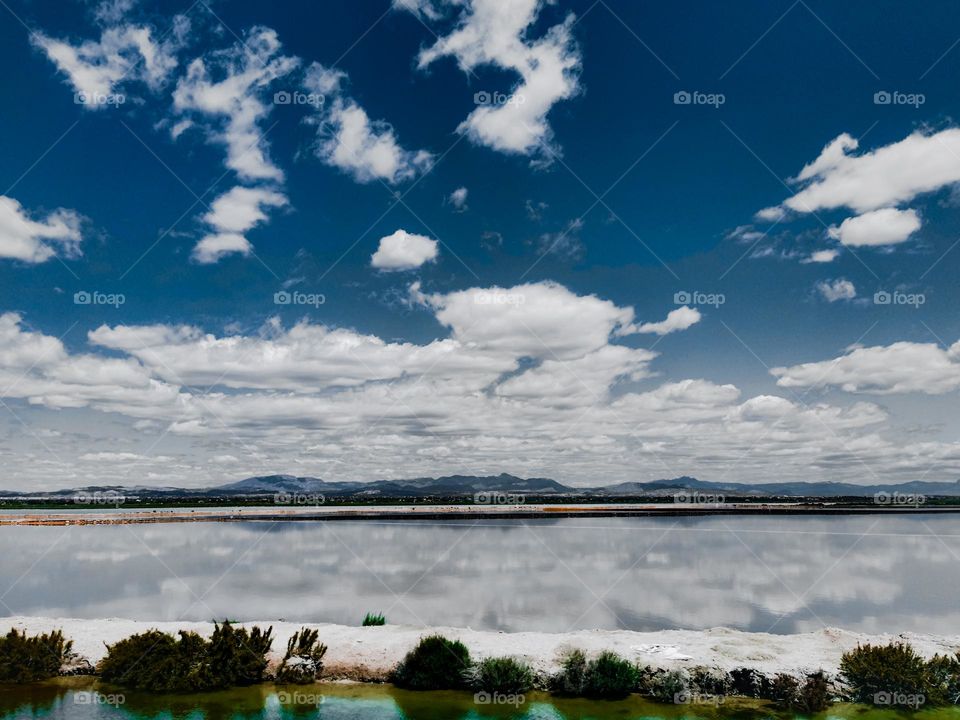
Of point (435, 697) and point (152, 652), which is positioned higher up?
point (152, 652)

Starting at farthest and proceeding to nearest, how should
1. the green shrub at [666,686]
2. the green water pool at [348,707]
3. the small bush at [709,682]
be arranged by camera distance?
the small bush at [709,682], the green shrub at [666,686], the green water pool at [348,707]

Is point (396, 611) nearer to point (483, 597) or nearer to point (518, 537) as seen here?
point (483, 597)

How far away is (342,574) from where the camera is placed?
1428 inches

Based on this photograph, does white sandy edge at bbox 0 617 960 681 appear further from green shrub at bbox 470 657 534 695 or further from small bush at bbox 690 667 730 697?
green shrub at bbox 470 657 534 695

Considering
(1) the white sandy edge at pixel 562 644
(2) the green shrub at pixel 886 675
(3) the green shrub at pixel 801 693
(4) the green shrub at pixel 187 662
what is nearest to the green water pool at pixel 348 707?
(3) the green shrub at pixel 801 693

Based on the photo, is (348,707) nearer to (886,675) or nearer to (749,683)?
(749,683)

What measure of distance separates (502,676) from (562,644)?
3.22 metres

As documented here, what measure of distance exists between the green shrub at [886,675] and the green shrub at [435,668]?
10741 millimetres

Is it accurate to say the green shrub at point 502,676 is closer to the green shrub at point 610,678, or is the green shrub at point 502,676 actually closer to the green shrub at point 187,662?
the green shrub at point 610,678

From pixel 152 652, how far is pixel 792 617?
2388 cm

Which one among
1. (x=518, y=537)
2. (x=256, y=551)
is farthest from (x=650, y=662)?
(x=518, y=537)

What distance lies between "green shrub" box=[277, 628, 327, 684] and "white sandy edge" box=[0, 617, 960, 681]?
A: 0.40m

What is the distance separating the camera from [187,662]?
59.8 feet

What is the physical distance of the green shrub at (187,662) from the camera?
1788 centimetres
